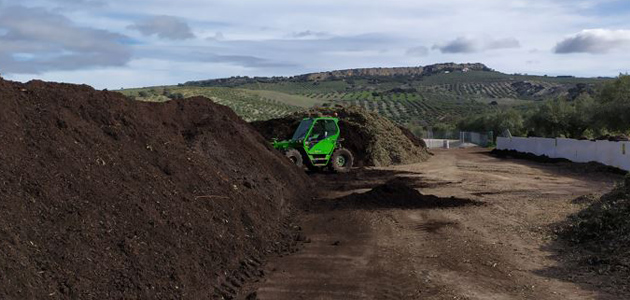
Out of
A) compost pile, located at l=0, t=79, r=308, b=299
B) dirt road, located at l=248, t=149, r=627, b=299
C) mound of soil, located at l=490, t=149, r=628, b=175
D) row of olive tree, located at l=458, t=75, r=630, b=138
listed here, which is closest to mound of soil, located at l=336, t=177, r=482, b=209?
dirt road, located at l=248, t=149, r=627, b=299

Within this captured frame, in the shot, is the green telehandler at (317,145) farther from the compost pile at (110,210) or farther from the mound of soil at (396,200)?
the compost pile at (110,210)

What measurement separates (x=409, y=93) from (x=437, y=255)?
13695cm

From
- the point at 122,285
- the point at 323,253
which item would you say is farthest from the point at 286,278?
the point at 122,285

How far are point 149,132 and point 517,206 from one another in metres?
8.72

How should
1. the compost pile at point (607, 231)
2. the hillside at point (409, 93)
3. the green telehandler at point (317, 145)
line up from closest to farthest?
1. the compost pile at point (607, 231)
2. the green telehandler at point (317, 145)
3. the hillside at point (409, 93)

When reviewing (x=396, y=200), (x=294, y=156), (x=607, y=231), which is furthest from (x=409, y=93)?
(x=607, y=231)

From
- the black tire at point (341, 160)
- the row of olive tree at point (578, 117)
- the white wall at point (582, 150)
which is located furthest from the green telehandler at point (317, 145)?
the row of olive tree at point (578, 117)

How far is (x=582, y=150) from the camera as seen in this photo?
28.3 metres

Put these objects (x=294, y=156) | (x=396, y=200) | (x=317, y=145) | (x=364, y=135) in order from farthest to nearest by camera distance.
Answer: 1. (x=364, y=135)
2. (x=317, y=145)
3. (x=294, y=156)
4. (x=396, y=200)

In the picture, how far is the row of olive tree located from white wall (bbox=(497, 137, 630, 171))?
547 cm

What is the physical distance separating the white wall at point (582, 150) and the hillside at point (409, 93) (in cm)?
3974

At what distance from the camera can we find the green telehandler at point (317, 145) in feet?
78.4

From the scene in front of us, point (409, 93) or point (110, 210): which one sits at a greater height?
point (409, 93)

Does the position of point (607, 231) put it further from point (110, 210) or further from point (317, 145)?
point (317, 145)
